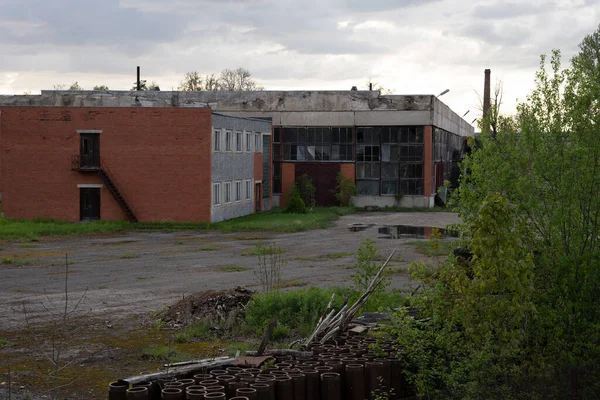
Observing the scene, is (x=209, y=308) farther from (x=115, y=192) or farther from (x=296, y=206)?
(x=296, y=206)

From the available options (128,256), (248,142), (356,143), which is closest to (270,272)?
(128,256)

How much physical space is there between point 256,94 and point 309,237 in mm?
24073

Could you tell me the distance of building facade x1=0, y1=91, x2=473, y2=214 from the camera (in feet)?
183

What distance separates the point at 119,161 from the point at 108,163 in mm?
590

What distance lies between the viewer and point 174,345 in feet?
49.8

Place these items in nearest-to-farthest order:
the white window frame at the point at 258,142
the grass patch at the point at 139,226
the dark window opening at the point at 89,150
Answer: the grass patch at the point at 139,226 → the dark window opening at the point at 89,150 → the white window frame at the point at 258,142

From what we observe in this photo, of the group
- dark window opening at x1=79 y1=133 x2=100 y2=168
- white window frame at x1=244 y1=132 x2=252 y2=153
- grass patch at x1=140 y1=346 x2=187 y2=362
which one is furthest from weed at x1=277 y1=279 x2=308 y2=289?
white window frame at x1=244 y1=132 x2=252 y2=153

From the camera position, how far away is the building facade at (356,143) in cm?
5588

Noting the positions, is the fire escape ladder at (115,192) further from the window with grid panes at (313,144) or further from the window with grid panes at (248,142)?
the window with grid panes at (313,144)

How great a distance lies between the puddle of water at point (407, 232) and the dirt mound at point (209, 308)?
20497 millimetres

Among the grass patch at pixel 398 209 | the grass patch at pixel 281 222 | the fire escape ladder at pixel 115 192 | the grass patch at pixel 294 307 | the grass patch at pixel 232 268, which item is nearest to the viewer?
the grass patch at pixel 294 307

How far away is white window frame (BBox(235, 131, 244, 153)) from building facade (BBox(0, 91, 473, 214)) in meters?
6.21

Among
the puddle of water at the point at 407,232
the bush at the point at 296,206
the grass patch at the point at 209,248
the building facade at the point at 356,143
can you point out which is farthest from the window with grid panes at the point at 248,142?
the grass patch at the point at 209,248

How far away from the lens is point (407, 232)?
4009cm
